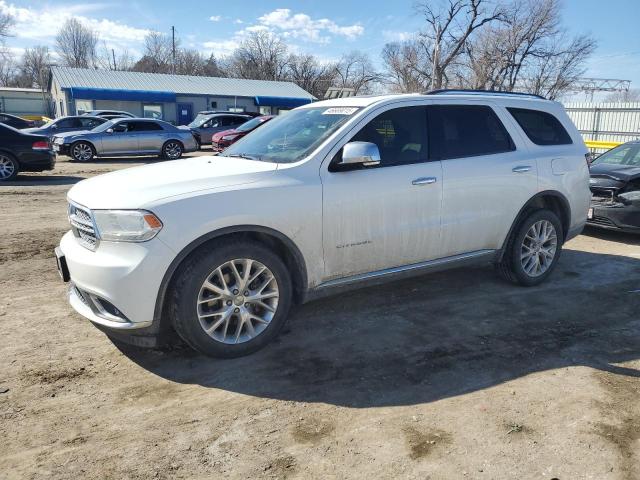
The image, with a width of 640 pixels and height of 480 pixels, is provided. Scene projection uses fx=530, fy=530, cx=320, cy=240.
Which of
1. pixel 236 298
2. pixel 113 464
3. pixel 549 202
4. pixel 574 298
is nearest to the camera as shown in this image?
pixel 113 464

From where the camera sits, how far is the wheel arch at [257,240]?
3.41m

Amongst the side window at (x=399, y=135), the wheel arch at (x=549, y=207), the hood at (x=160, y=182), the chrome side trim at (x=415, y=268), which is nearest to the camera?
the hood at (x=160, y=182)

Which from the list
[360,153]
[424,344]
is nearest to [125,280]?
[360,153]

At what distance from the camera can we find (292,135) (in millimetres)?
4445

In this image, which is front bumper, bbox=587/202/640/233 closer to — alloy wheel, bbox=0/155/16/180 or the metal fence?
alloy wheel, bbox=0/155/16/180

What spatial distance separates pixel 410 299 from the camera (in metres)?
5.02

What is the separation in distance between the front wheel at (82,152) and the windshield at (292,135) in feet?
49.8

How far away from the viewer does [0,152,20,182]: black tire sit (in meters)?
12.6

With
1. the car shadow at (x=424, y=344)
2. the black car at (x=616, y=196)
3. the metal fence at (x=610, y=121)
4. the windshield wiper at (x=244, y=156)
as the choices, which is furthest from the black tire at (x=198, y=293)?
the metal fence at (x=610, y=121)

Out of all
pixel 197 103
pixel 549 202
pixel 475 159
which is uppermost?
pixel 197 103

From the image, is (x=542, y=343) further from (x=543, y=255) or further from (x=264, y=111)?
(x=264, y=111)

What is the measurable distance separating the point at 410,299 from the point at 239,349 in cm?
193

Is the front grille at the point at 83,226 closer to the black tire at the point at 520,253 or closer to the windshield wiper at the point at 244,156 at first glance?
the windshield wiper at the point at 244,156

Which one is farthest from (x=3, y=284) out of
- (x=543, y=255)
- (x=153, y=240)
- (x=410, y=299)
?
(x=543, y=255)
